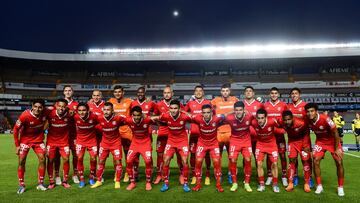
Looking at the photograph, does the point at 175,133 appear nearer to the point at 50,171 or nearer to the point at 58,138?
the point at 58,138

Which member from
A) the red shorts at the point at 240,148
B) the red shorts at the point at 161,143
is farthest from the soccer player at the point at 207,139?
the red shorts at the point at 161,143

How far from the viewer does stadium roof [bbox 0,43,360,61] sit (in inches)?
1359

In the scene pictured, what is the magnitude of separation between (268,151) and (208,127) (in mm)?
1553

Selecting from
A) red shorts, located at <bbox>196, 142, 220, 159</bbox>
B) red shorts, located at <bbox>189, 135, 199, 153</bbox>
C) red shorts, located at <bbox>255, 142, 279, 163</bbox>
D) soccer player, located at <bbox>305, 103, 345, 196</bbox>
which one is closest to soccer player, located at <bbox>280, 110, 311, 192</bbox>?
soccer player, located at <bbox>305, 103, 345, 196</bbox>

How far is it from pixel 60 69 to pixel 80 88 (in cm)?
460

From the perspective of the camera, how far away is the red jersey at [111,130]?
752 cm

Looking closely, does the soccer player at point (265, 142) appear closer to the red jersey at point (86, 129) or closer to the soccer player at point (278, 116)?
the soccer player at point (278, 116)

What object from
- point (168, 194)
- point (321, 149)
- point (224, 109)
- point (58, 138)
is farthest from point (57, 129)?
point (321, 149)

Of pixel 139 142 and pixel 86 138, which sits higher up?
pixel 86 138

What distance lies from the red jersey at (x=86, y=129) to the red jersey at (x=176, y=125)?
6.14ft

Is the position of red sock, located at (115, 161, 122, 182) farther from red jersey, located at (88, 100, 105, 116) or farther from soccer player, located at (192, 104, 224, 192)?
soccer player, located at (192, 104, 224, 192)

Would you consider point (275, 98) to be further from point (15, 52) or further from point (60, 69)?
point (60, 69)

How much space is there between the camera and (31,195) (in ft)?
21.6

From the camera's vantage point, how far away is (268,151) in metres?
7.05
